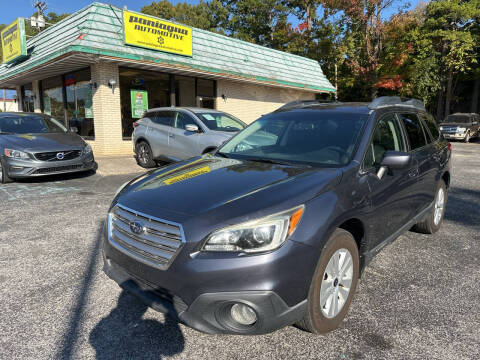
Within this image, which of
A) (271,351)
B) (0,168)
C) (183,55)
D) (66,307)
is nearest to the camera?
(271,351)

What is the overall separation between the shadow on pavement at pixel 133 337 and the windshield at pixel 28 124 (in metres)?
6.98

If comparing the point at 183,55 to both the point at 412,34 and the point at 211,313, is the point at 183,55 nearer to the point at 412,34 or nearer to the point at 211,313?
the point at 211,313

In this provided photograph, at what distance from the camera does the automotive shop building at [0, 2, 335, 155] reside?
10961mm

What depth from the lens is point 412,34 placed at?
83.9 ft

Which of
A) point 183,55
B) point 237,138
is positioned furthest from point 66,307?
point 183,55

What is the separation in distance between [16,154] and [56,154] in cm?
72

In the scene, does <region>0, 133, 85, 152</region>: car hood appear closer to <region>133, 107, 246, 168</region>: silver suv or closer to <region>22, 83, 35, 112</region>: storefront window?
<region>133, 107, 246, 168</region>: silver suv

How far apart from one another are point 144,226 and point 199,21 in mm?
43021

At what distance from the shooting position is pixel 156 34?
12.0 meters

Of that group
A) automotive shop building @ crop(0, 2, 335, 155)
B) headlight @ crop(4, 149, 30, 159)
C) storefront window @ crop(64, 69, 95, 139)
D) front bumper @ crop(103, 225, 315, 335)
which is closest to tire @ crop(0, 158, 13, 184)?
headlight @ crop(4, 149, 30, 159)

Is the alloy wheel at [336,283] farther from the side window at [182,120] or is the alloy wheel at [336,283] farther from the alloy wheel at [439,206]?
the side window at [182,120]

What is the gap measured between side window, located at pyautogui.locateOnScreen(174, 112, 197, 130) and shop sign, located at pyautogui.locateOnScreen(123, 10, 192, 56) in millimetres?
4317

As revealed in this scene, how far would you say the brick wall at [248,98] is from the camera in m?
15.5

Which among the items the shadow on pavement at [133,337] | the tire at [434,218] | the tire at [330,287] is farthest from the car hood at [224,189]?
the tire at [434,218]
